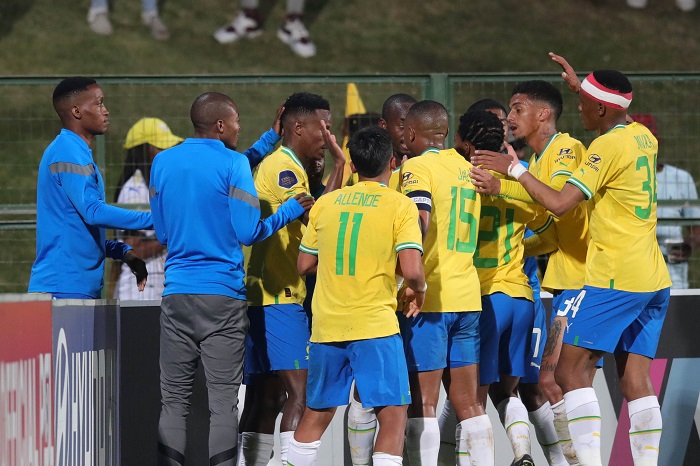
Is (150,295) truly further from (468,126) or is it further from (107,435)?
(468,126)

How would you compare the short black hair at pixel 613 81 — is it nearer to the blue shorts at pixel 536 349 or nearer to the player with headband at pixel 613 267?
the player with headband at pixel 613 267

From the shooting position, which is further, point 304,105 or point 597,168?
point 304,105

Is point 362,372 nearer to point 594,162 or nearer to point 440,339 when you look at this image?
point 440,339

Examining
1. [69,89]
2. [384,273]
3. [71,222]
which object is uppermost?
[69,89]

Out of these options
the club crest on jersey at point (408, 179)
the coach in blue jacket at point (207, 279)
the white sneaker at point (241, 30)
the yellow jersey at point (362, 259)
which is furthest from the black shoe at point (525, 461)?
the white sneaker at point (241, 30)

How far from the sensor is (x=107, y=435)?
6.36m

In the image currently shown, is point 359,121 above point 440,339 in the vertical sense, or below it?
above

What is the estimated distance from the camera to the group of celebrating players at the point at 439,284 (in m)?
5.99

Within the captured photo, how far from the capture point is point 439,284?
645 centimetres

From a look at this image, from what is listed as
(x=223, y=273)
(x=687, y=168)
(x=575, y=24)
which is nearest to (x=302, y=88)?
(x=687, y=168)

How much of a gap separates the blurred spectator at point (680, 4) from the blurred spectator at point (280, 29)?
20.5 ft

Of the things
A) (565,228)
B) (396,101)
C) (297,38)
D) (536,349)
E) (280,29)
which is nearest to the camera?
(565,228)

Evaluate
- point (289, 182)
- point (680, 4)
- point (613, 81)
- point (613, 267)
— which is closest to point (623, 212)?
point (613, 267)

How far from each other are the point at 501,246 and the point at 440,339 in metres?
0.83
